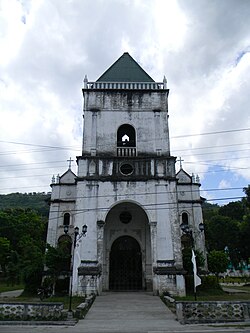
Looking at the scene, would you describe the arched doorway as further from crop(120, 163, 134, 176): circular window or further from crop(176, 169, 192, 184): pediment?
crop(176, 169, 192, 184): pediment

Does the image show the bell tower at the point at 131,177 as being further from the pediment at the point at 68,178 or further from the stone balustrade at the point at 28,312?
the stone balustrade at the point at 28,312

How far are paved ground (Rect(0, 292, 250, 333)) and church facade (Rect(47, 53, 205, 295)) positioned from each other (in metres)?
4.92

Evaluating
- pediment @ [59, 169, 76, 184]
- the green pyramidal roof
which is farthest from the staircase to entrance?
the green pyramidal roof

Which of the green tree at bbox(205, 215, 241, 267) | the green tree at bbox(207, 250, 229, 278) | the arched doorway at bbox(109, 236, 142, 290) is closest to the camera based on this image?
→ the arched doorway at bbox(109, 236, 142, 290)

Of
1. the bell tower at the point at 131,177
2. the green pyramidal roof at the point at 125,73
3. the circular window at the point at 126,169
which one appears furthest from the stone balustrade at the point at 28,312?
the green pyramidal roof at the point at 125,73

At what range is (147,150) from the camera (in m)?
21.9

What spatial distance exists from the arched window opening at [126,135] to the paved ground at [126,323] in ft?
40.3

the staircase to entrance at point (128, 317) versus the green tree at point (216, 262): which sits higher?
the green tree at point (216, 262)

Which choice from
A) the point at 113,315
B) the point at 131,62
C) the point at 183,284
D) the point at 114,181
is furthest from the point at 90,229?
the point at 131,62

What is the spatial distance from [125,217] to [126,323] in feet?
41.7

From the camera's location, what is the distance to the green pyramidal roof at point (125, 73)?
24.7 metres

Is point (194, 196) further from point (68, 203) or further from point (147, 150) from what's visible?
point (68, 203)

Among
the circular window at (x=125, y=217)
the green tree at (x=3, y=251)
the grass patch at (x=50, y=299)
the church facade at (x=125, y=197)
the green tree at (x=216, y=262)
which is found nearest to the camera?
the grass patch at (x=50, y=299)

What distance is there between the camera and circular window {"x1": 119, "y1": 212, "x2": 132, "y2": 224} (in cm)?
2227
